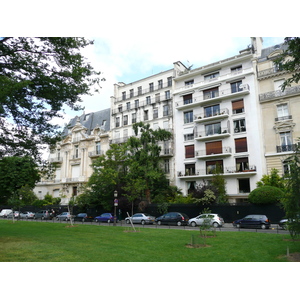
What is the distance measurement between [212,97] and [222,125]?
4194 mm

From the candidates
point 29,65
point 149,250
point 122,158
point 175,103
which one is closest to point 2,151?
point 29,65

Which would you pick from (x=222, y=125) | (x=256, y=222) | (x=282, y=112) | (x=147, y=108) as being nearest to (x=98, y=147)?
(x=147, y=108)

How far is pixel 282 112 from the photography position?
30.3m

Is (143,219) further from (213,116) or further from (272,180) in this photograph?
(213,116)

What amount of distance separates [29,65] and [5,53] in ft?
3.60

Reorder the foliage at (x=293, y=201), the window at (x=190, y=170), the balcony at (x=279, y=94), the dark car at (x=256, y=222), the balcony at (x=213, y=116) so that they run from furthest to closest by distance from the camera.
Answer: the window at (x=190, y=170), the balcony at (x=213, y=116), the balcony at (x=279, y=94), the dark car at (x=256, y=222), the foliage at (x=293, y=201)

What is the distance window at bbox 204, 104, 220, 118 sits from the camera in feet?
113

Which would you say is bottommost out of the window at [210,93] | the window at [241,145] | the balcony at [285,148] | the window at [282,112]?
the balcony at [285,148]

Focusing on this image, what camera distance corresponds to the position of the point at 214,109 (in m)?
34.8

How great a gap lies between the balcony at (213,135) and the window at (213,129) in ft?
0.44

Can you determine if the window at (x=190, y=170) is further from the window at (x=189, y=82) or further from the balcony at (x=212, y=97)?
the window at (x=189, y=82)

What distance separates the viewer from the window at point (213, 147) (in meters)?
33.3

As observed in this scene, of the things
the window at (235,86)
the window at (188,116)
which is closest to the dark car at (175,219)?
the window at (188,116)

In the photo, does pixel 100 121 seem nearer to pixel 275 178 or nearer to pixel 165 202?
pixel 165 202
